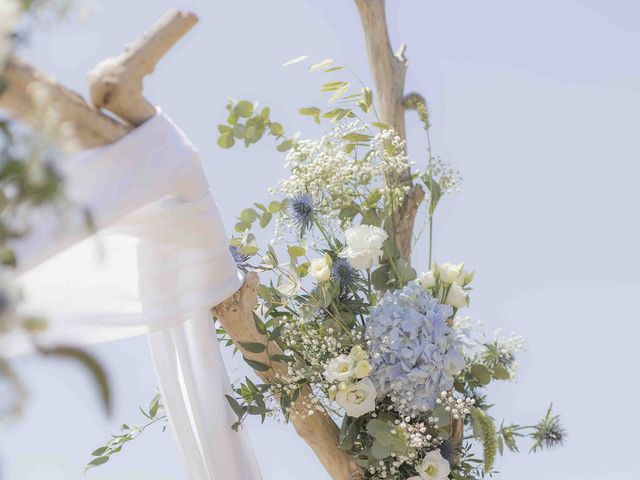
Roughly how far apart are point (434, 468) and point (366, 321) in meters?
0.34

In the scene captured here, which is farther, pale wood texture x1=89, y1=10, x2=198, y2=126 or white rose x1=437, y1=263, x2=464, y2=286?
white rose x1=437, y1=263, x2=464, y2=286

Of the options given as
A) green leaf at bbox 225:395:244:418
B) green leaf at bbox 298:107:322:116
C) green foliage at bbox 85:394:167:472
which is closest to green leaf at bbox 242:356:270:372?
green leaf at bbox 225:395:244:418

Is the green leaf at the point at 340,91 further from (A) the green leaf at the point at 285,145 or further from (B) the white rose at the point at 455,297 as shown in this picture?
(B) the white rose at the point at 455,297

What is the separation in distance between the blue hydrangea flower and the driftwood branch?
0.18 m

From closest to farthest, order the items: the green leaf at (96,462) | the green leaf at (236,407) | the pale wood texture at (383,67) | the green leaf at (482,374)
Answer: the green leaf at (236,407) < the green leaf at (96,462) < the green leaf at (482,374) < the pale wood texture at (383,67)

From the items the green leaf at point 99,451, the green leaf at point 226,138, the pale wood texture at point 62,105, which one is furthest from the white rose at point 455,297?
the pale wood texture at point 62,105

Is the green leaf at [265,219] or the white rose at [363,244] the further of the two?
the green leaf at [265,219]

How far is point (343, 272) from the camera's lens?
7.18 feet

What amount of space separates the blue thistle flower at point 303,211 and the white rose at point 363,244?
0.37 feet

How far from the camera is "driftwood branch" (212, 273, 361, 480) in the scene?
81.0 inches

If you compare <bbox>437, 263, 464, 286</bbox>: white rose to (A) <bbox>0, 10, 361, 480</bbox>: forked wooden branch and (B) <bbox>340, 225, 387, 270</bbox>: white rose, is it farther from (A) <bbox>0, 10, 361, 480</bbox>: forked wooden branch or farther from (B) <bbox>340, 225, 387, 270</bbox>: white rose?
(A) <bbox>0, 10, 361, 480</bbox>: forked wooden branch

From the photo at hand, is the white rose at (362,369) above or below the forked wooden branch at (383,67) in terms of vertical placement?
below

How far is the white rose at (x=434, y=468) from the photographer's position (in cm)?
207

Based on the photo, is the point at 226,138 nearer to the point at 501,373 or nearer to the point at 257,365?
the point at 257,365
